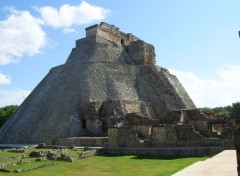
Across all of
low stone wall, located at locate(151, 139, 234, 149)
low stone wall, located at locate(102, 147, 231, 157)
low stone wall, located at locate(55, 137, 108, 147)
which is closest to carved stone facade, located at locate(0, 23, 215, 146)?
low stone wall, located at locate(55, 137, 108, 147)

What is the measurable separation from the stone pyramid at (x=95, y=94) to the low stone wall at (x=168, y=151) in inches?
253

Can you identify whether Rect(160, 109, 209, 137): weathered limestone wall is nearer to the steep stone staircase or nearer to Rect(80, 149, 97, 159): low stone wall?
the steep stone staircase

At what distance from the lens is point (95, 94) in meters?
31.5

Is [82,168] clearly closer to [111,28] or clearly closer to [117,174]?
[117,174]

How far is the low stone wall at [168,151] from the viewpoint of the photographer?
56.0 feet

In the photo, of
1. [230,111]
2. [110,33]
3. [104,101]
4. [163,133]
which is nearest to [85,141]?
[163,133]

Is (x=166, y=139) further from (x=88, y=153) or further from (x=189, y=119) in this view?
(x=189, y=119)

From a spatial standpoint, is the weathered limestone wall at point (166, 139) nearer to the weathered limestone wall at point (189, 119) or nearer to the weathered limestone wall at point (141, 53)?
the weathered limestone wall at point (189, 119)

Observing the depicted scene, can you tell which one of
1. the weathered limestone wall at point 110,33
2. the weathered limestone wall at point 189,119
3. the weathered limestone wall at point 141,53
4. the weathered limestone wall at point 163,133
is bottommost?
the weathered limestone wall at point 163,133

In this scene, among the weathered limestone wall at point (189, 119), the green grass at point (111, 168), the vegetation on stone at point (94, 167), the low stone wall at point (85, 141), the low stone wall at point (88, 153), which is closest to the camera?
the green grass at point (111, 168)

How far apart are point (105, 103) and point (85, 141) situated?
23.9 feet

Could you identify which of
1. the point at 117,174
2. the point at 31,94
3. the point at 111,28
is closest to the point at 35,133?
the point at 31,94

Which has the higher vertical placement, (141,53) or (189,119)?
(141,53)

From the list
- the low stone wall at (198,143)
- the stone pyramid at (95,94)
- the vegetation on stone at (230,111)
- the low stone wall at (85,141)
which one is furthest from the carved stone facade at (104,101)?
the vegetation on stone at (230,111)
